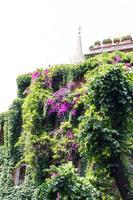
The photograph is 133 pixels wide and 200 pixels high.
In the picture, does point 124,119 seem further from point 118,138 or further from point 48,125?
point 48,125

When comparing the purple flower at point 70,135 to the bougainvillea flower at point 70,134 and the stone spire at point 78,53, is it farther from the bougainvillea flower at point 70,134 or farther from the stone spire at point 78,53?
the stone spire at point 78,53

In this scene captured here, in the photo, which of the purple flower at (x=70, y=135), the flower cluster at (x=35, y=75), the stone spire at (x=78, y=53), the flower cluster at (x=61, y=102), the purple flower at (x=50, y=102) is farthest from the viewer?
the stone spire at (x=78, y=53)

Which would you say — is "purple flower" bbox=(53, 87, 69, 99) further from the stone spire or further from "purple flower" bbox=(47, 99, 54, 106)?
the stone spire

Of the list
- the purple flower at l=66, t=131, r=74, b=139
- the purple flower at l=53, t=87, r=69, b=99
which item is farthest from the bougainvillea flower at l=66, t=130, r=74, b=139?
the purple flower at l=53, t=87, r=69, b=99

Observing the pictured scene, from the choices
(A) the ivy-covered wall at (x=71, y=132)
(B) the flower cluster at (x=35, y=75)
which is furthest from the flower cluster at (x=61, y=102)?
(B) the flower cluster at (x=35, y=75)

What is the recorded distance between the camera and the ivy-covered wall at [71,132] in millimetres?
13266

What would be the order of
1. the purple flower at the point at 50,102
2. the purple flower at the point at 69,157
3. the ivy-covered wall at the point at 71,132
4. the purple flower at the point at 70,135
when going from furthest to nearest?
the purple flower at the point at 50,102 → the purple flower at the point at 70,135 → the purple flower at the point at 69,157 → the ivy-covered wall at the point at 71,132

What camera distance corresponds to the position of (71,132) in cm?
2070

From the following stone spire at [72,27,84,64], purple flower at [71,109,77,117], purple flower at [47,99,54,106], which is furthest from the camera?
stone spire at [72,27,84,64]

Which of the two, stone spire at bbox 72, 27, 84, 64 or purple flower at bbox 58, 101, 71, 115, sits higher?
stone spire at bbox 72, 27, 84, 64

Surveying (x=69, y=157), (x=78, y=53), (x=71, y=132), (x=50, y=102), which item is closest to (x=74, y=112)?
(x=71, y=132)

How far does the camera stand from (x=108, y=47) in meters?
23.7

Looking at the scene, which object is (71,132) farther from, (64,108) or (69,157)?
(64,108)

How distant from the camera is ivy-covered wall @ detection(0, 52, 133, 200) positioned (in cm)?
Result: 1327
